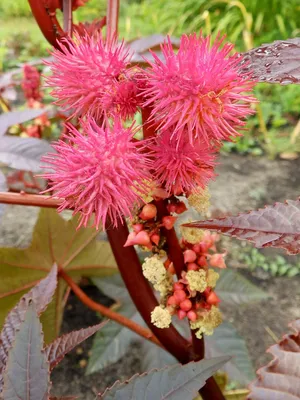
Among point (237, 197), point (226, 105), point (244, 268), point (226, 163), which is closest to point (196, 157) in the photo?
point (226, 105)

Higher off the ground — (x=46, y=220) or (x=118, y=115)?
(x=118, y=115)

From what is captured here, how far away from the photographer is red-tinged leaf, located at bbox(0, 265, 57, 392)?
1.52 feet

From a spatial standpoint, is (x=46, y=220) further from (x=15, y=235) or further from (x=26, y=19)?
(x=26, y=19)

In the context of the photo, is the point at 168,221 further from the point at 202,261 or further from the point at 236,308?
the point at 236,308

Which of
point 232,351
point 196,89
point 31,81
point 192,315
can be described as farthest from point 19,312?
point 31,81

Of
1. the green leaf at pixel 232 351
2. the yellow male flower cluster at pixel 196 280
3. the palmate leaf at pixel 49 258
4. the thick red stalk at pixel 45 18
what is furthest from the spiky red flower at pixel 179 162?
the green leaf at pixel 232 351

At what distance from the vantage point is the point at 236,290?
0.85m

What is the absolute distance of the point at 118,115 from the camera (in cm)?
38

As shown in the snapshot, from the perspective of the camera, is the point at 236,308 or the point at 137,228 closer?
the point at 137,228

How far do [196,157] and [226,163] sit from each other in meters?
1.50

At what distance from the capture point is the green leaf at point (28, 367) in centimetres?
37

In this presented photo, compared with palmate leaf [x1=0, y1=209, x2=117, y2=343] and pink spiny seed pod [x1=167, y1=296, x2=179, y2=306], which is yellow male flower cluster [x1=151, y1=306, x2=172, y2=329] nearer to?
pink spiny seed pod [x1=167, y1=296, x2=179, y2=306]

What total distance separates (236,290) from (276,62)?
53 cm

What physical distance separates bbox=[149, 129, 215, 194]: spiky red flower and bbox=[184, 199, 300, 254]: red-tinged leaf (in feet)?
0.15
